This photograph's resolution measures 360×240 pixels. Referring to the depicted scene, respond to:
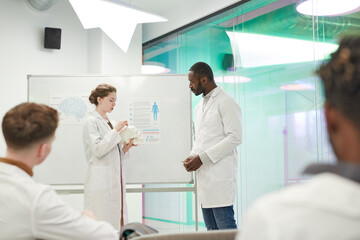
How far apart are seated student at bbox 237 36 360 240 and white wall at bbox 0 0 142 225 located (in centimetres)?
462

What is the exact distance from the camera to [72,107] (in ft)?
13.1

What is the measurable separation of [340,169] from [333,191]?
0.05 metres

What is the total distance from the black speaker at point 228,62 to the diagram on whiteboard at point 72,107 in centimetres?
156

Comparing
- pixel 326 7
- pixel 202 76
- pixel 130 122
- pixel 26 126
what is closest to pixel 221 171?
pixel 202 76

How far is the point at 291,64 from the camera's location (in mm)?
3824

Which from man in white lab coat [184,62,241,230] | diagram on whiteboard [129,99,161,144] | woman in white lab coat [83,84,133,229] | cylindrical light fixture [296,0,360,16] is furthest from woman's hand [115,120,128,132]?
cylindrical light fixture [296,0,360,16]

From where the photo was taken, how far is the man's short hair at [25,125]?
140 cm

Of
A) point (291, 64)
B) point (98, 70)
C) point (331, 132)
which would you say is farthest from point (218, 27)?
point (331, 132)

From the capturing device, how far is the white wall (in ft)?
15.9

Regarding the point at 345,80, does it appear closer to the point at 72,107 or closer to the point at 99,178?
the point at 99,178

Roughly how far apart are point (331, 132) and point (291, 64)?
10.8 ft

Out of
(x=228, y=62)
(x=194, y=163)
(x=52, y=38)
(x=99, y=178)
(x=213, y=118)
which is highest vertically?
(x=52, y=38)

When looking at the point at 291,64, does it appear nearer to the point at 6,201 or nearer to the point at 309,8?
the point at 309,8

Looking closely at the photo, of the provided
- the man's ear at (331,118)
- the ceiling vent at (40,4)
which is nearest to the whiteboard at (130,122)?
the ceiling vent at (40,4)
